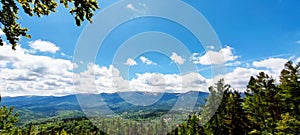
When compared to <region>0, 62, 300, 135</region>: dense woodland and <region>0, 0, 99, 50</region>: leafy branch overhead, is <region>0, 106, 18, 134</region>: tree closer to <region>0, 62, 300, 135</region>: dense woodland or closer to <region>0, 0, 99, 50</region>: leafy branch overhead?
<region>0, 62, 300, 135</region>: dense woodland

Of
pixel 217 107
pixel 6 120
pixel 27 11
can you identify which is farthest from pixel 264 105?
pixel 6 120

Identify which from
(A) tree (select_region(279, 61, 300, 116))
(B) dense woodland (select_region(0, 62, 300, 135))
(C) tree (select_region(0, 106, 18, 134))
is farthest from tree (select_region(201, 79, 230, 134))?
(C) tree (select_region(0, 106, 18, 134))

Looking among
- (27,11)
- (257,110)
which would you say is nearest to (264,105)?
(257,110)

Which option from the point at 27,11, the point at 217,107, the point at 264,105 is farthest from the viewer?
the point at 217,107

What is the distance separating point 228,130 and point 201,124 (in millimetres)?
6625

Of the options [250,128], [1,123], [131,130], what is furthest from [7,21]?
[131,130]

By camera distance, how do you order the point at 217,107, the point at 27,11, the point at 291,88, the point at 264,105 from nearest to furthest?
the point at 27,11 < the point at 291,88 < the point at 264,105 < the point at 217,107

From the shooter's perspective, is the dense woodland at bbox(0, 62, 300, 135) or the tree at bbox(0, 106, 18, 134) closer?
the dense woodland at bbox(0, 62, 300, 135)

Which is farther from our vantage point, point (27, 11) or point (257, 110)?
point (257, 110)

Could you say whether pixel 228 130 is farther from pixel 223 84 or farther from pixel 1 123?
pixel 1 123

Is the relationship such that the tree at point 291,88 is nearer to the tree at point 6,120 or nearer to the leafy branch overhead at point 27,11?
the leafy branch overhead at point 27,11

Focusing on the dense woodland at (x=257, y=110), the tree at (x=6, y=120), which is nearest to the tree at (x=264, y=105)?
the dense woodland at (x=257, y=110)

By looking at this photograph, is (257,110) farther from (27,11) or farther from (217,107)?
(27,11)

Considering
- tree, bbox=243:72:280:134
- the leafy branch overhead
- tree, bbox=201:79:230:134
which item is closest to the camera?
the leafy branch overhead
